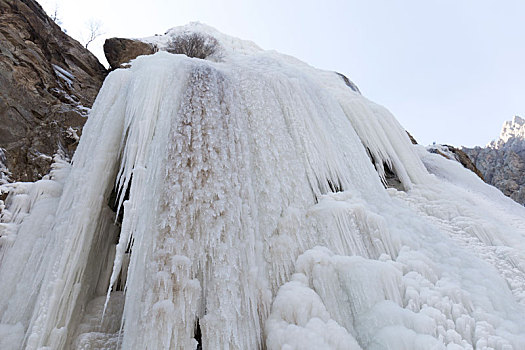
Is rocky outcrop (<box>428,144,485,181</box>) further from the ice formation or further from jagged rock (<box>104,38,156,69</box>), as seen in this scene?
jagged rock (<box>104,38,156,69</box>)

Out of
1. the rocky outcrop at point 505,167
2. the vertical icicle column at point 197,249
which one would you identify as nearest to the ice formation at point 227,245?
the vertical icicle column at point 197,249

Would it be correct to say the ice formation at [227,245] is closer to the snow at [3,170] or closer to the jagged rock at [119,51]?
the snow at [3,170]

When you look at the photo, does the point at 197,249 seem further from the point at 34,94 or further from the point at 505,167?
the point at 505,167

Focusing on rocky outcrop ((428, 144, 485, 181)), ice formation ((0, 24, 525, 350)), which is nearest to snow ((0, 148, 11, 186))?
ice formation ((0, 24, 525, 350))

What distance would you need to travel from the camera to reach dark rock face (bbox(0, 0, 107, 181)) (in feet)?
12.8

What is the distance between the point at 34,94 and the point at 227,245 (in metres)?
4.44

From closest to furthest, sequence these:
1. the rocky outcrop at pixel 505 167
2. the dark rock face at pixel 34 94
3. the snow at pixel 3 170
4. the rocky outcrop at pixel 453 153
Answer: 1. the snow at pixel 3 170
2. the dark rock face at pixel 34 94
3. the rocky outcrop at pixel 453 153
4. the rocky outcrop at pixel 505 167

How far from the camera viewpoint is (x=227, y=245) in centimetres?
245

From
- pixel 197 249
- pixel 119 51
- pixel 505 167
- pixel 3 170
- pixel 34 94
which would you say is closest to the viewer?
pixel 197 249

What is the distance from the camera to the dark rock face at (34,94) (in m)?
3.91

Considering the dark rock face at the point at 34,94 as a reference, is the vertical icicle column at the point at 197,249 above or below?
below

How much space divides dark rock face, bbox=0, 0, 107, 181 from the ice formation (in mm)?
609

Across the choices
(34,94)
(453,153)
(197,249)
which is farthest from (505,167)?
(34,94)

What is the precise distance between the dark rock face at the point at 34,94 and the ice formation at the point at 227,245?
2.00 feet
